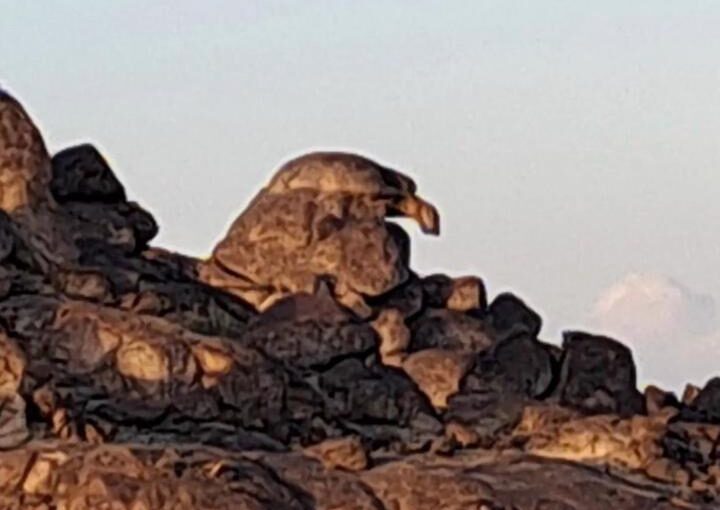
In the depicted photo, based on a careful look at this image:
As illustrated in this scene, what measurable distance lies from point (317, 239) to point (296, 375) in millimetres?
2734

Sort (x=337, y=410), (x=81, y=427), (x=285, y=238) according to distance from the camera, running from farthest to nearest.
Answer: (x=285, y=238), (x=337, y=410), (x=81, y=427)

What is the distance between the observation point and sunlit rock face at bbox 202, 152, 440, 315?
129ft

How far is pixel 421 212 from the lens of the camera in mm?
40312

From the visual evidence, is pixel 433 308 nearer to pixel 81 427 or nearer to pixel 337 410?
pixel 337 410

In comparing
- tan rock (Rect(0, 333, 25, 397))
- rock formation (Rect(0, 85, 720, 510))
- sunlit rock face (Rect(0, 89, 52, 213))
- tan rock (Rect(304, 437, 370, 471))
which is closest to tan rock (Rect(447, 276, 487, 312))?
rock formation (Rect(0, 85, 720, 510))

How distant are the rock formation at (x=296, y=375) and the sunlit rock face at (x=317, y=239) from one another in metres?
0.02

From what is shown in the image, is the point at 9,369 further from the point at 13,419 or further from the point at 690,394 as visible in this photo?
the point at 690,394

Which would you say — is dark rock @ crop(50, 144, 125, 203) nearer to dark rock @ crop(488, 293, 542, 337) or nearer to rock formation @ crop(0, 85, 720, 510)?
rock formation @ crop(0, 85, 720, 510)

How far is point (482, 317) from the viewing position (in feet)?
134

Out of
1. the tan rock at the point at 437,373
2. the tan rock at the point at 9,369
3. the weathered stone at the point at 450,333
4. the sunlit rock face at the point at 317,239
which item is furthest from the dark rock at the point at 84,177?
the tan rock at the point at 9,369

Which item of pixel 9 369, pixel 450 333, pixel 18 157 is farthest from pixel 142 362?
pixel 450 333

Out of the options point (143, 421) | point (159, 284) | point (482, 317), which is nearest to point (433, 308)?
point (482, 317)

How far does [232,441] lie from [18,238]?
3.43 m

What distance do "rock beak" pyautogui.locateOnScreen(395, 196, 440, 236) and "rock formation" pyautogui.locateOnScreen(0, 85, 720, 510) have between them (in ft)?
0.07
